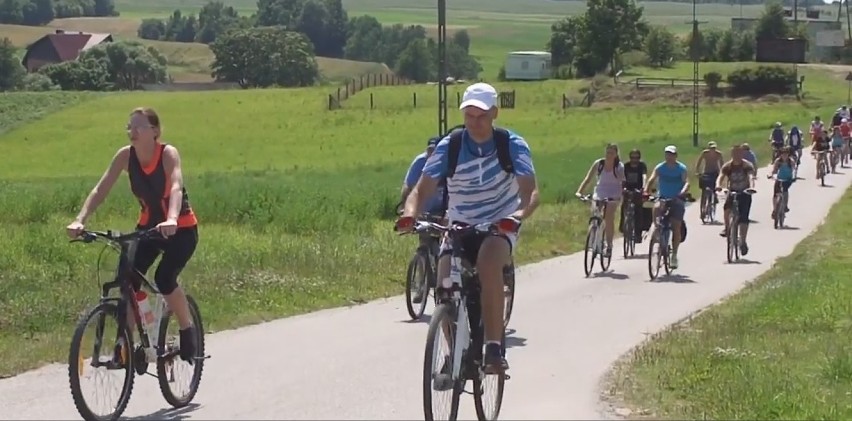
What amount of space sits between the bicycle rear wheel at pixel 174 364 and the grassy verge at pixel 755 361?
282 centimetres

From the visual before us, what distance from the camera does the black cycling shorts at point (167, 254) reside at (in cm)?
901

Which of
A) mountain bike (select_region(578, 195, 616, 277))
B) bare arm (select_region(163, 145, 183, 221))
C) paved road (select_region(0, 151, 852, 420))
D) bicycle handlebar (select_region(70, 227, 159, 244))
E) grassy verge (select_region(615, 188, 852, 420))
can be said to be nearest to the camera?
bicycle handlebar (select_region(70, 227, 159, 244))

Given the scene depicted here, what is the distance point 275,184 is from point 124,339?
94.3 ft

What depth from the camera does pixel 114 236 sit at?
861cm

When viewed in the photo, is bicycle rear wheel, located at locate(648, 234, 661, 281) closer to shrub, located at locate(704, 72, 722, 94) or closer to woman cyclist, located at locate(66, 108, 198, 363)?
woman cyclist, located at locate(66, 108, 198, 363)

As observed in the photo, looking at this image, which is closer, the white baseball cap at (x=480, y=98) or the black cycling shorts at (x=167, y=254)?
the white baseball cap at (x=480, y=98)

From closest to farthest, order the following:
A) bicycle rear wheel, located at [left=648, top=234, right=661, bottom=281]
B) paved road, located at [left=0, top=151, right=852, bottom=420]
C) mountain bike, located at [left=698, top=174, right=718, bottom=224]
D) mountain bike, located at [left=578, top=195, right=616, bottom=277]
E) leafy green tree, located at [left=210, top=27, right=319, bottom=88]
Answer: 1. paved road, located at [left=0, top=151, right=852, bottom=420]
2. bicycle rear wheel, located at [left=648, top=234, right=661, bottom=281]
3. mountain bike, located at [left=578, top=195, right=616, bottom=277]
4. mountain bike, located at [left=698, top=174, right=718, bottom=224]
5. leafy green tree, located at [left=210, top=27, right=319, bottom=88]

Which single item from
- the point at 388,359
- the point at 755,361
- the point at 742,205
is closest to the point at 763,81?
the point at 742,205

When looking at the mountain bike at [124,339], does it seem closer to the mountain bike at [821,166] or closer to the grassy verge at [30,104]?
the mountain bike at [821,166]

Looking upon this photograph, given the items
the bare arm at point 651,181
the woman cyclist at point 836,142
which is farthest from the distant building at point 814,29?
the bare arm at point 651,181

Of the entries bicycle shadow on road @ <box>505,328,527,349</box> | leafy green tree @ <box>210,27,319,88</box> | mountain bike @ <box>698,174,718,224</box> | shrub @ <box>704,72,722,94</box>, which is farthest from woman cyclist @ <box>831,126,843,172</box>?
leafy green tree @ <box>210,27,319,88</box>

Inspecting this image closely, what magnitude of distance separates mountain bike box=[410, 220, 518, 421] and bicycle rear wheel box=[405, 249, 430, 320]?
5.75m

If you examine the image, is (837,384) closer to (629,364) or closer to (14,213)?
(629,364)

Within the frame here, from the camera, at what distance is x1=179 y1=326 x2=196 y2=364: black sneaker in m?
9.40
